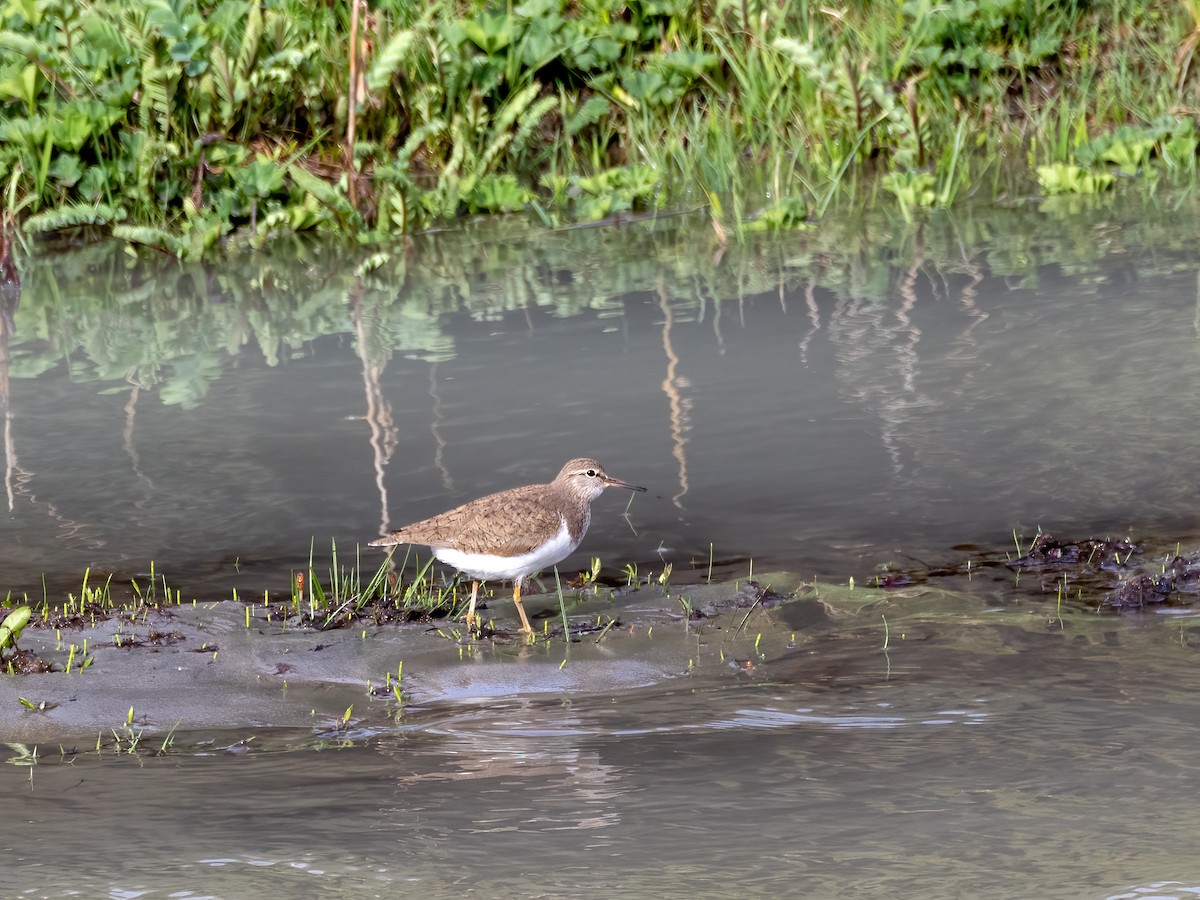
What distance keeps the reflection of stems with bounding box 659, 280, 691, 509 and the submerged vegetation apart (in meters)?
2.50

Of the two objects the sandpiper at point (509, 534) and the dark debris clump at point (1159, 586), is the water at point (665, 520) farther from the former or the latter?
the sandpiper at point (509, 534)

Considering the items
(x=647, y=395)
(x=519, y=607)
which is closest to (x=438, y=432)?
(x=647, y=395)

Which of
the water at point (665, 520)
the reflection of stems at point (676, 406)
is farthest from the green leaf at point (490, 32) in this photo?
the reflection of stems at point (676, 406)

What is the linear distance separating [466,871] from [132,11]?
9.80 m

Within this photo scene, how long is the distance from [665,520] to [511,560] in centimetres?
115

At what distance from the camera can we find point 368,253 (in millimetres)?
11945

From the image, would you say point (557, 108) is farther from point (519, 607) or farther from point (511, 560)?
point (519, 607)

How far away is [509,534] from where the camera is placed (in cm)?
600

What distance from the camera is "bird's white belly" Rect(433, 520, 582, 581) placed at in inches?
236

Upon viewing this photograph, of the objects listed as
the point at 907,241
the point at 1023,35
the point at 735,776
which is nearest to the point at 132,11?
the point at 907,241

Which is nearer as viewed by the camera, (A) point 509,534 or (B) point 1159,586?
(B) point 1159,586

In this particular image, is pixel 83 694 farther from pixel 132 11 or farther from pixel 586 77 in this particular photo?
pixel 586 77

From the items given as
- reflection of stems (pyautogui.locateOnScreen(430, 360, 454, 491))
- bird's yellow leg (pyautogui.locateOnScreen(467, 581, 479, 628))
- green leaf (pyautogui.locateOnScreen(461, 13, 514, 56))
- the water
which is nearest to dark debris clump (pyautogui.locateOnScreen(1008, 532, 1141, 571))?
the water

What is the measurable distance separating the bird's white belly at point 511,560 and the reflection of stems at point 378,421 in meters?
0.90
